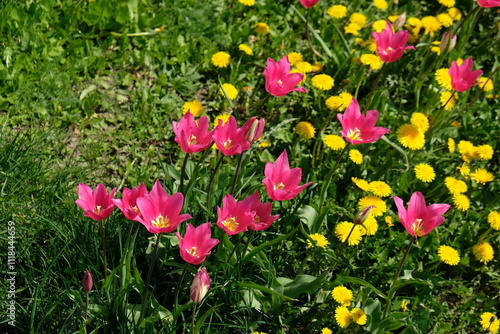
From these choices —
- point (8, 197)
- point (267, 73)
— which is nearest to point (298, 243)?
point (267, 73)

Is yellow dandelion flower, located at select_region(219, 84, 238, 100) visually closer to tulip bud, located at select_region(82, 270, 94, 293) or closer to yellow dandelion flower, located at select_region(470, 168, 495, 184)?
yellow dandelion flower, located at select_region(470, 168, 495, 184)

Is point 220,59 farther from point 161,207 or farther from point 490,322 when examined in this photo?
point 490,322

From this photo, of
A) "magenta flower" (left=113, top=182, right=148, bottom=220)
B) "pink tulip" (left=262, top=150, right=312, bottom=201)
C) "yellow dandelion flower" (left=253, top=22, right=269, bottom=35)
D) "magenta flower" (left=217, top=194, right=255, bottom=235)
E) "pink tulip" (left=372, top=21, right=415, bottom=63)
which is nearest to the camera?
"magenta flower" (left=113, top=182, right=148, bottom=220)

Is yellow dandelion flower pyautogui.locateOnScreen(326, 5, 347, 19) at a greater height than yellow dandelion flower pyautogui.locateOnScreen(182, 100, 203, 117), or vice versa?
yellow dandelion flower pyautogui.locateOnScreen(326, 5, 347, 19)

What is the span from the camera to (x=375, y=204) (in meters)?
2.74

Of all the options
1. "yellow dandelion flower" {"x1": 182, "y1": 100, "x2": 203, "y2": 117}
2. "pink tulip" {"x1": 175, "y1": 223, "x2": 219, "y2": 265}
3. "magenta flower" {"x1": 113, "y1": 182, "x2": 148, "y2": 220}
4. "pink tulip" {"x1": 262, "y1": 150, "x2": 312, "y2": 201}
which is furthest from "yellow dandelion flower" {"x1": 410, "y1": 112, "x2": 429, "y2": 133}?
"magenta flower" {"x1": 113, "y1": 182, "x2": 148, "y2": 220}

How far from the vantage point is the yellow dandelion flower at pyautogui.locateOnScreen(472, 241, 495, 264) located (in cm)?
282

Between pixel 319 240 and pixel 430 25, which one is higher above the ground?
pixel 430 25

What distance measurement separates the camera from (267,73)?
229cm

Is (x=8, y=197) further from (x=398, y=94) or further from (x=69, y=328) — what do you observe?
(x=398, y=94)

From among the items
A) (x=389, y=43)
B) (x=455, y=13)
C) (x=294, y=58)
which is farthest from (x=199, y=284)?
(x=455, y=13)

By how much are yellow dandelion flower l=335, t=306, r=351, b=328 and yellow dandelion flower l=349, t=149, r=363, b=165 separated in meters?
0.78

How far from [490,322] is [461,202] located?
597 mm

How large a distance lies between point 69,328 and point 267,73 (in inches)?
48.2
